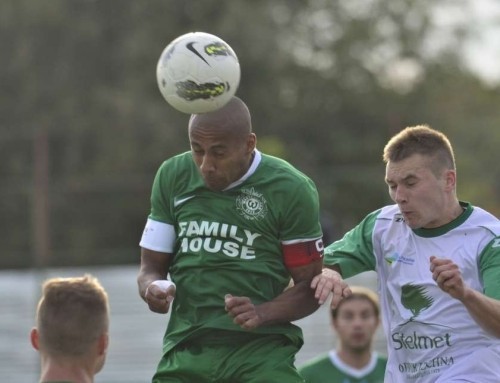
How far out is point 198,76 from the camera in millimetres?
6152

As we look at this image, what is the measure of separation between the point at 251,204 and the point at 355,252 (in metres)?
0.76

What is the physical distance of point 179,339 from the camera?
20.9 ft

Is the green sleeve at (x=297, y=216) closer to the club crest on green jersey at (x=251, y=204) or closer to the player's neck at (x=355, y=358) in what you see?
the club crest on green jersey at (x=251, y=204)

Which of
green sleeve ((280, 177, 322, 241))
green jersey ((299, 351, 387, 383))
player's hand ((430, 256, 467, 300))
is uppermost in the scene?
green sleeve ((280, 177, 322, 241))

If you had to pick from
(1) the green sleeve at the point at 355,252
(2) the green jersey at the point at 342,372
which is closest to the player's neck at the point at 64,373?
(1) the green sleeve at the point at 355,252

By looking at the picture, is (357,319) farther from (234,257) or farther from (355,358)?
(234,257)

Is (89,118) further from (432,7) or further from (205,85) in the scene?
(205,85)

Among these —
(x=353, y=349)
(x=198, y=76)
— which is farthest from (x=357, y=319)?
(x=198, y=76)

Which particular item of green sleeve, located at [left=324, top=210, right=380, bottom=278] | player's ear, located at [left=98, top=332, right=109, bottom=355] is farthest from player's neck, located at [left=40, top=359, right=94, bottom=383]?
green sleeve, located at [left=324, top=210, right=380, bottom=278]

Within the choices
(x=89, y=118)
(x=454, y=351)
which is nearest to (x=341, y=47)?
(x=89, y=118)

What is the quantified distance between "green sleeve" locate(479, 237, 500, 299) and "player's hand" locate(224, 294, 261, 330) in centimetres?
119

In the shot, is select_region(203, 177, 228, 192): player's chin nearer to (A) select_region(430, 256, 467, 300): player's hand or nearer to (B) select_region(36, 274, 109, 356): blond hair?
(A) select_region(430, 256, 467, 300): player's hand

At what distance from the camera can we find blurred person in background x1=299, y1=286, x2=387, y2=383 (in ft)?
32.3

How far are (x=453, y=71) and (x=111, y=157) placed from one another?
10546 mm
